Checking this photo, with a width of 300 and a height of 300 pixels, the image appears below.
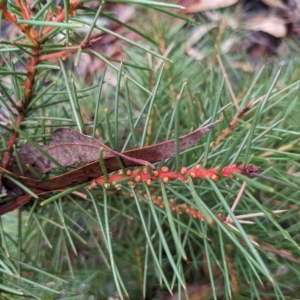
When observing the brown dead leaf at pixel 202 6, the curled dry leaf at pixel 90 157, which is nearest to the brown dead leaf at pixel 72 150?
the curled dry leaf at pixel 90 157

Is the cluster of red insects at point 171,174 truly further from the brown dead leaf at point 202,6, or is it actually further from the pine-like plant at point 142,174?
the brown dead leaf at point 202,6

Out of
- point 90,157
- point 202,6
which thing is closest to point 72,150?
point 90,157

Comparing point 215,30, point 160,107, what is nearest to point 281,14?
point 215,30

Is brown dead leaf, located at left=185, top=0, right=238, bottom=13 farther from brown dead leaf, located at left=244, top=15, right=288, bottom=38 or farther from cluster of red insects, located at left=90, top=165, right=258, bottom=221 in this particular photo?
cluster of red insects, located at left=90, top=165, right=258, bottom=221

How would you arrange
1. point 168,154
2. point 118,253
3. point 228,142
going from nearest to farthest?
point 168,154
point 228,142
point 118,253

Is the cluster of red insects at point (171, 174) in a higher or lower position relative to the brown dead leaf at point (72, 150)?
lower

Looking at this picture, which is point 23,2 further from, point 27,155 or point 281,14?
point 281,14

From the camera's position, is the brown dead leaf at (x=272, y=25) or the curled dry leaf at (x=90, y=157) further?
the brown dead leaf at (x=272, y=25)
